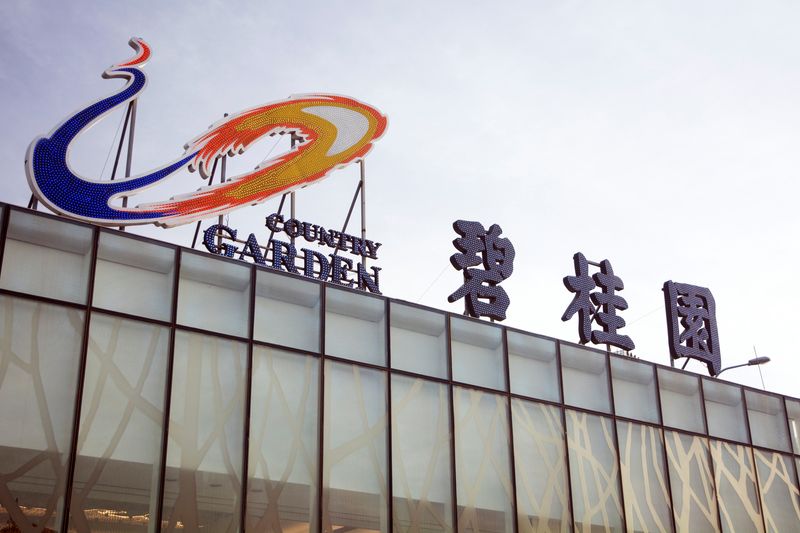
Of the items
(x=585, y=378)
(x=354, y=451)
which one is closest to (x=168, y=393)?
(x=354, y=451)

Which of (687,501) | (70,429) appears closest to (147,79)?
(70,429)

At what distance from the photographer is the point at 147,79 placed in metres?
28.9

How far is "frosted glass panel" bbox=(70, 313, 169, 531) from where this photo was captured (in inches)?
831

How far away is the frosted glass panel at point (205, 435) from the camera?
22219 mm

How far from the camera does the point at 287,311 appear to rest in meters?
25.8

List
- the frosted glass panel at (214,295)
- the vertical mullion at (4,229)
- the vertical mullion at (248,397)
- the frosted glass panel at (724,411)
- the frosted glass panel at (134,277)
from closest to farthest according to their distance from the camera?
the vertical mullion at (4,229)
the vertical mullion at (248,397)
the frosted glass panel at (134,277)
the frosted glass panel at (214,295)
the frosted glass panel at (724,411)

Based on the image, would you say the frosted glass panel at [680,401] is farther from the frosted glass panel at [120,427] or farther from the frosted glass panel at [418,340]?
the frosted glass panel at [120,427]

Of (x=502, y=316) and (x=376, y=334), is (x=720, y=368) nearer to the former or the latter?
(x=502, y=316)

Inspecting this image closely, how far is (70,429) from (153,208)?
278 inches

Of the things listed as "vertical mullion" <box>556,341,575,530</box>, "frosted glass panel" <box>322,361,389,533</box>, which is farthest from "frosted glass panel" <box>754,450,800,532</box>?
"frosted glass panel" <box>322,361,389,533</box>

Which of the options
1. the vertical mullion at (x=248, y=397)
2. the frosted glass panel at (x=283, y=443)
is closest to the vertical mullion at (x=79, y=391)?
the vertical mullion at (x=248, y=397)

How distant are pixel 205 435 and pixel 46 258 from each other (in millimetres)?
5552

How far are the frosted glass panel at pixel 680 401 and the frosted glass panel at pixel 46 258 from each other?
19.3 m

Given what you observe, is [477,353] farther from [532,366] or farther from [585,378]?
[585,378]
